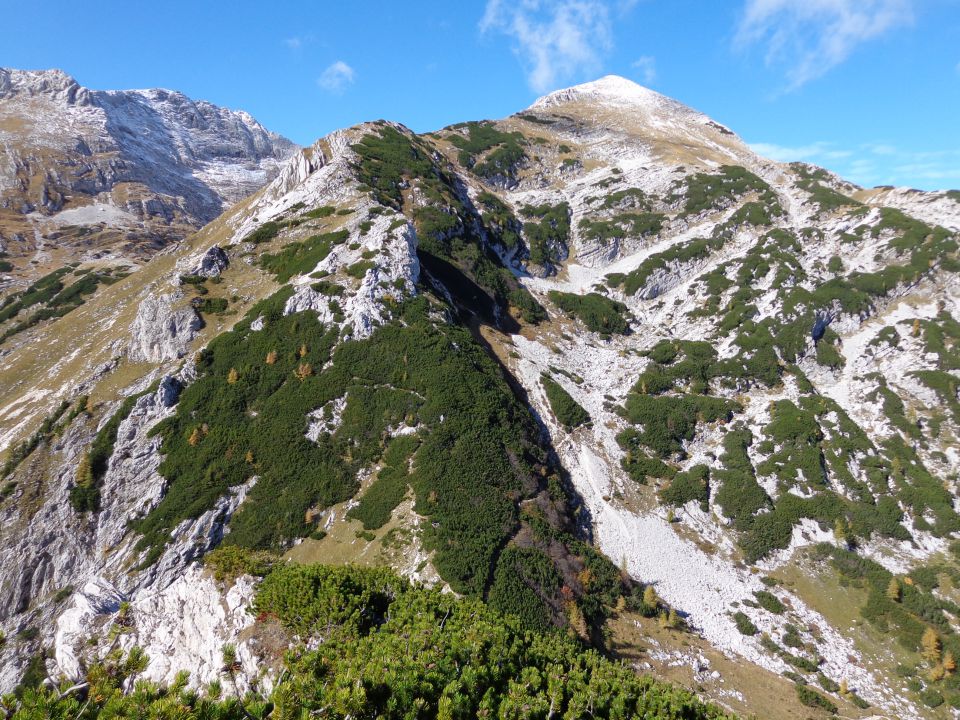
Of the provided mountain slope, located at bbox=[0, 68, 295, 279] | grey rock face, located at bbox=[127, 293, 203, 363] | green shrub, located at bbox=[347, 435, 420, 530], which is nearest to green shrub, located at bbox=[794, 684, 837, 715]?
green shrub, located at bbox=[347, 435, 420, 530]

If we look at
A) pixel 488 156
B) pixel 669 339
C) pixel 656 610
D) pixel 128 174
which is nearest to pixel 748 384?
pixel 669 339

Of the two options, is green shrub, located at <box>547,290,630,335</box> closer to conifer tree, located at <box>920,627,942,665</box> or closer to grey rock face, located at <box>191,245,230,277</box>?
conifer tree, located at <box>920,627,942,665</box>

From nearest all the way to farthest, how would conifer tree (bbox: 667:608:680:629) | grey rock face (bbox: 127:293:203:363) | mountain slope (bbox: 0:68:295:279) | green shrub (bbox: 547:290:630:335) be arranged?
1. conifer tree (bbox: 667:608:680:629)
2. grey rock face (bbox: 127:293:203:363)
3. green shrub (bbox: 547:290:630:335)
4. mountain slope (bbox: 0:68:295:279)

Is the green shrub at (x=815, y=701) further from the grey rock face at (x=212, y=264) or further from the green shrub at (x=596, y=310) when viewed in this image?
the grey rock face at (x=212, y=264)

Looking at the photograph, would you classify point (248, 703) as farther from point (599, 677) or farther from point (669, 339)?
point (669, 339)

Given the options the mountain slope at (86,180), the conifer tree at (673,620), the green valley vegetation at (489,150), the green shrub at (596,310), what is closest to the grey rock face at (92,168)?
the mountain slope at (86,180)

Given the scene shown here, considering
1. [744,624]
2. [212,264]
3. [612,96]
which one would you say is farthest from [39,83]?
[744,624]

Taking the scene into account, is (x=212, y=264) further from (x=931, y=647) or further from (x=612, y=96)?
(x=612, y=96)

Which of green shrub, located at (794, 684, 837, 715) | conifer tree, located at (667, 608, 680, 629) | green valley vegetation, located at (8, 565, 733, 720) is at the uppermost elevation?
green valley vegetation, located at (8, 565, 733, 720)
